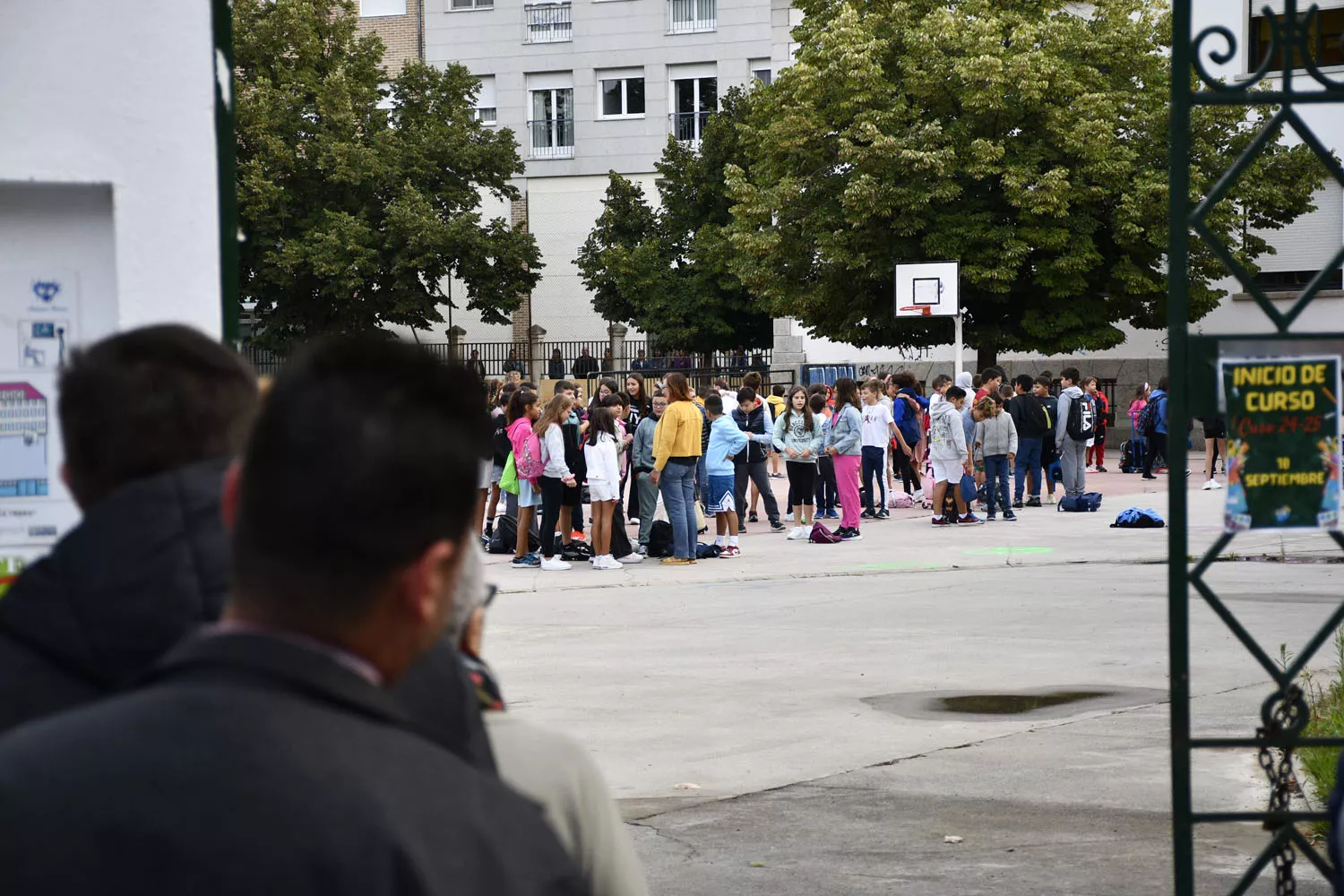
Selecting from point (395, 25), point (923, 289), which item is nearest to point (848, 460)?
point (923, 289)

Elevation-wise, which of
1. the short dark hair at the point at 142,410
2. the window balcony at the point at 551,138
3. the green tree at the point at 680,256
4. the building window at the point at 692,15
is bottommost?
the short dark hair at the point at 142,410

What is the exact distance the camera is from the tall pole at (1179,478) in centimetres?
416

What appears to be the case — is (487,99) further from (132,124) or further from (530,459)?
(132,124)

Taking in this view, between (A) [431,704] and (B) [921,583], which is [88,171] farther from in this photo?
(B) [921,583]

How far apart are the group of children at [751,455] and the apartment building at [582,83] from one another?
26429mm

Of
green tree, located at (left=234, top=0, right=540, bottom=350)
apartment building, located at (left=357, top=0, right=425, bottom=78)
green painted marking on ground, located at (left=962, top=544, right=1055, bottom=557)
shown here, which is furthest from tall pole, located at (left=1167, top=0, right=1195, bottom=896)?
apartment building, located at (left=357, top=0, right=425, bottom=78)

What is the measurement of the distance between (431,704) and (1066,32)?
1438 inches

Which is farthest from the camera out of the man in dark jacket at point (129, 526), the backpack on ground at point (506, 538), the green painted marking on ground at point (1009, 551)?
the backpack on ground at point (506, 538)

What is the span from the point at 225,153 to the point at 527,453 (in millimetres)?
11664

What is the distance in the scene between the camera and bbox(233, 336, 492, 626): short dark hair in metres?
1.38

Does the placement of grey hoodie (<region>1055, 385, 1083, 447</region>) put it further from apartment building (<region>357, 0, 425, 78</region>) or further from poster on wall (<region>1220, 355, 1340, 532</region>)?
apartment building (<region>357, 0, 425, 78</region>)

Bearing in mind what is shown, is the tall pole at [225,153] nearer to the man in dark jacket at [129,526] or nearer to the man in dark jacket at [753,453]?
the man in dark jacket at [129,526]

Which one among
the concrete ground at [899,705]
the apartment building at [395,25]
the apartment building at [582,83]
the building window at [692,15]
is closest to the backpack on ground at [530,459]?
the concrete ground at [899,705]

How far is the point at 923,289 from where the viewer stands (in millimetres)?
30906
